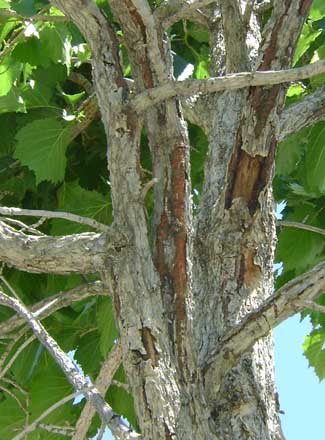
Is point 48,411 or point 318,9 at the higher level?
point 318,9

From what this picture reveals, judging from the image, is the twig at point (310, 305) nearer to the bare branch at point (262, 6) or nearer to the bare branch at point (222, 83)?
the bare branch at point (222, 83)

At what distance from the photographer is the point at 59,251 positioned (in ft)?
6.98

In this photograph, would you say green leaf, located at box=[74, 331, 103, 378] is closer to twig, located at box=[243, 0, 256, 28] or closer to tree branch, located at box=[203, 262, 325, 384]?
twig, located at box=[243, 0, 256, 28]

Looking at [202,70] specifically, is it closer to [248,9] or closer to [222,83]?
[248,9]

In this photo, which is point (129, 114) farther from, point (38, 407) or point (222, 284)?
point (38, 407)

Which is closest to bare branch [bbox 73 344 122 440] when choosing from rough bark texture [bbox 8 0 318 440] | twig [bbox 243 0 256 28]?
rough bark texture [bbox 8 0 318 440]

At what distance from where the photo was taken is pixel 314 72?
6.74 ft

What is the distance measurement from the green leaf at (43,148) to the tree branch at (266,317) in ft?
5.60

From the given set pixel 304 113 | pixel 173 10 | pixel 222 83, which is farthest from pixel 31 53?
pixel 222 83

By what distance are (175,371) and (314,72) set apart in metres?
0.78

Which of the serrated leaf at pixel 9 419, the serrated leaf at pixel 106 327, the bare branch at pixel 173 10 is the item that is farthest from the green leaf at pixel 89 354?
the bare branch at pixel 173 10

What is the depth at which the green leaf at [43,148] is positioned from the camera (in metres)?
3.63

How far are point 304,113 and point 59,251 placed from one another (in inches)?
41.3

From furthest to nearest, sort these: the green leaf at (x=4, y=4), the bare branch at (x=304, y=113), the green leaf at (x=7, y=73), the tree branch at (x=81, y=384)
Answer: the green leaf at (x=7, y=73) < the green leaf at (x=4, y=4) < the bare branch at (x=304, y=113) < the tree branch at (x=81, y=384)
